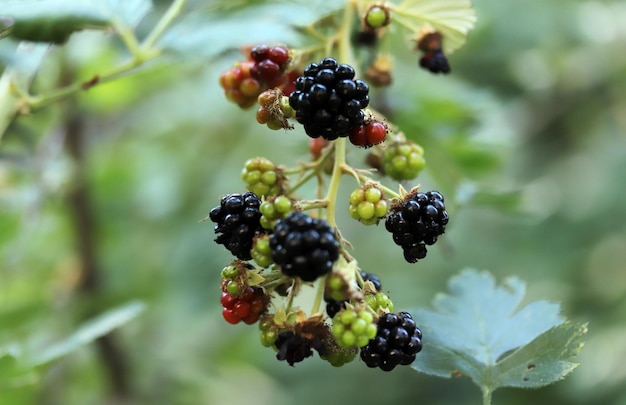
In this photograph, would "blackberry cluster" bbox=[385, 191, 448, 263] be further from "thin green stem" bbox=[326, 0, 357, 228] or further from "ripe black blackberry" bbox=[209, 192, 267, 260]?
"ripe black blackberry" bbox=[209, 192, 267, 260]

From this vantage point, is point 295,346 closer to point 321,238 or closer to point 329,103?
point 321,238

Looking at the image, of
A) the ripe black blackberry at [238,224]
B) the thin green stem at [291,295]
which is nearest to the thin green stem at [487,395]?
the thin green stem at [291,295]

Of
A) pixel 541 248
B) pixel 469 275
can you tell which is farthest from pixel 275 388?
pixel 469 275

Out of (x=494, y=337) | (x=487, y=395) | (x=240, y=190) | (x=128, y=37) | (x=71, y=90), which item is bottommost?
(x=487, y=395)

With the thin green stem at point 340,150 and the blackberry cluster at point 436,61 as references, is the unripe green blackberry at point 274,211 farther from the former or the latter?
the blackberry cluster at point 436,61

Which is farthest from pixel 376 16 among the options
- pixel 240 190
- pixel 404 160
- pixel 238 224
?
pixel 240 190

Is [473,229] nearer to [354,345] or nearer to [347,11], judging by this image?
[347,11]
